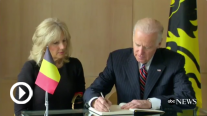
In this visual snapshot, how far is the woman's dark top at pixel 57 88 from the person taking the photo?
7.67 feet

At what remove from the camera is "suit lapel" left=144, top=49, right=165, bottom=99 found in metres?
2.10

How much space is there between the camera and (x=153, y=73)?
212cm

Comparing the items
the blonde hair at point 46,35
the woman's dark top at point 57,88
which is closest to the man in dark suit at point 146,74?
the woman's dark top at point 57,88

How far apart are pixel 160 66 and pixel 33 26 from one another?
5.74 feet

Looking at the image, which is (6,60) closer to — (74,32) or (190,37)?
(74,32)

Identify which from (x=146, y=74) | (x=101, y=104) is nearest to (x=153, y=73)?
(x=146, y=74)

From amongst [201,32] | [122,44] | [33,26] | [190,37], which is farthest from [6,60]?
[201,32]

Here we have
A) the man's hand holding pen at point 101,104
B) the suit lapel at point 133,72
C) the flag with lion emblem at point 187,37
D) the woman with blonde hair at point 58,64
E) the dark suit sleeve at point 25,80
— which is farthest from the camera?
the flag with lion emblem at point 187,37

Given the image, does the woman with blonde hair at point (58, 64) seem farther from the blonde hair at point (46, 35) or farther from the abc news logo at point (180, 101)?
the abc news logo at point (180, 101)

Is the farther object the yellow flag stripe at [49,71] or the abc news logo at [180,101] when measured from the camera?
the abc news logo at [180,101]

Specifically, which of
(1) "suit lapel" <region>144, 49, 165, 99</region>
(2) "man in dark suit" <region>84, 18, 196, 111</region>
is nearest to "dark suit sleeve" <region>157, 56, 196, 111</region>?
(2) "man in dark suit" <region>84, 18, 196, 111</region>

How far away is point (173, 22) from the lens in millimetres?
3033

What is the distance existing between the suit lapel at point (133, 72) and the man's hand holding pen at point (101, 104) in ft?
1.20

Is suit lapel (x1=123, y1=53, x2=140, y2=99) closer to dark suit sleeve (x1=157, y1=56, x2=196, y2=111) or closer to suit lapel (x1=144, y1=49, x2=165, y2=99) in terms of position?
suit lapel (x1=144, y1=49, x2=165, y2=99)
